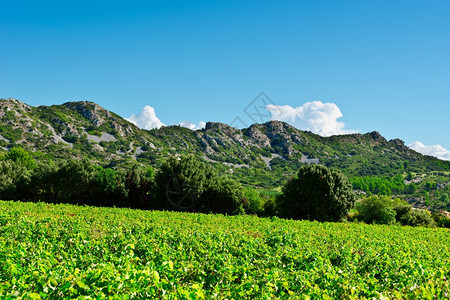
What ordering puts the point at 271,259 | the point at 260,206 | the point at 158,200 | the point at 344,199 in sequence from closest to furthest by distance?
the point at 271,259, the point at 344,199, the point at 158,200, the point at 260,206

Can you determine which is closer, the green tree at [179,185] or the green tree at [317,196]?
the green tree at [317,196]

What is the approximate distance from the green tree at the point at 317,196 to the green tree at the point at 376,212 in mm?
6265

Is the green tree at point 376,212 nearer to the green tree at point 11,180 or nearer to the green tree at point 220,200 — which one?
the green tree at point 220,200

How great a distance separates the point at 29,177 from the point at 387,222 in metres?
57.3

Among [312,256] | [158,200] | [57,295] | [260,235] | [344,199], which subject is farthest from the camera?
[158,200]

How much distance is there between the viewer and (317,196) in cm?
4297

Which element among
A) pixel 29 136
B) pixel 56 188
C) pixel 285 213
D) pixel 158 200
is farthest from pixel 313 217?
pixel 29 136

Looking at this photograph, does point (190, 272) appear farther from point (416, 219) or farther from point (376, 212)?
point (416, 219)

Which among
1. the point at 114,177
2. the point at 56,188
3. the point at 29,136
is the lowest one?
the point at 56,188

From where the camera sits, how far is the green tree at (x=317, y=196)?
Answer: 4253 centimetres

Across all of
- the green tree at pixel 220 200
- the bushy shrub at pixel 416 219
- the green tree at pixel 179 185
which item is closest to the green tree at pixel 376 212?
the bushy shrub at pixel 416 219

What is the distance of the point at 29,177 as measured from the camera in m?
49.3

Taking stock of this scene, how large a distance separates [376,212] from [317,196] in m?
13.7

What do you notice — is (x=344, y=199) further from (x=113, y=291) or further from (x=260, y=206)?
(x=113, y=291)
